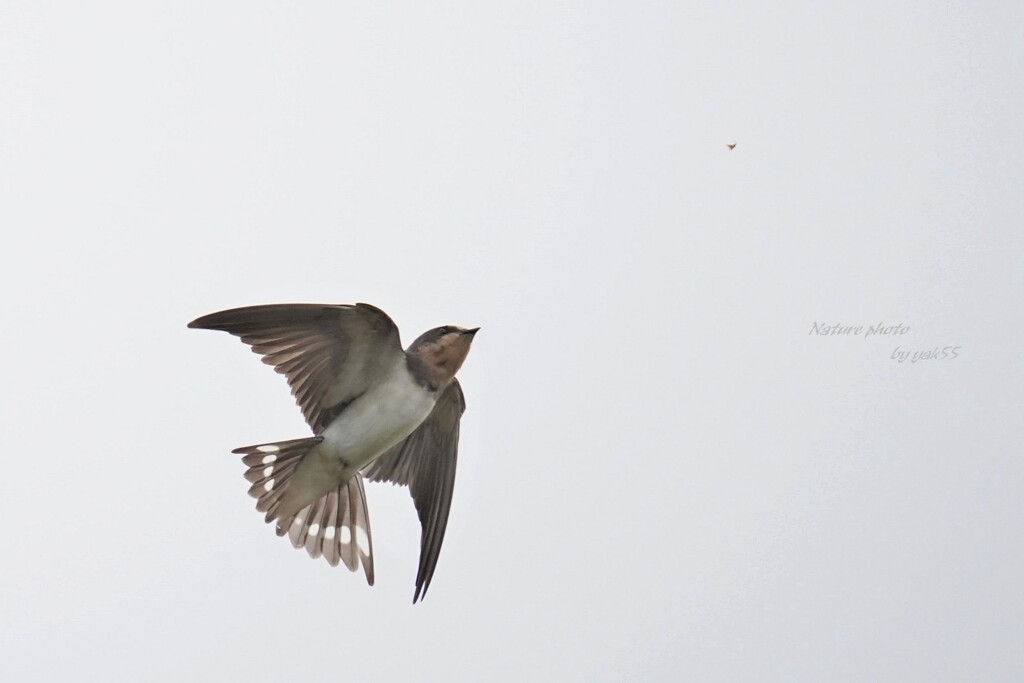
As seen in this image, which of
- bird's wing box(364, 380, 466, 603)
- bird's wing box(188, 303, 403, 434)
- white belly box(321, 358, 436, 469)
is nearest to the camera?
bird's wing box(188, 303, 403, 434)

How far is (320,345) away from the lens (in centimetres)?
849

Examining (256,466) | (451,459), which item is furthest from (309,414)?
(451,459)

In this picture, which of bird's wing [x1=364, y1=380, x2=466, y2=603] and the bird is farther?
bird's wing [x1=364, y1=380, x2=466, y2=603]

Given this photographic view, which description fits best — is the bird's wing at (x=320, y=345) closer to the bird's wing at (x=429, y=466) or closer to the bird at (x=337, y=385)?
the bird at (x=337, y=385)

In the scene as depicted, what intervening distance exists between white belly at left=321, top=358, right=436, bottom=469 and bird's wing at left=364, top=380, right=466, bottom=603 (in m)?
0.73

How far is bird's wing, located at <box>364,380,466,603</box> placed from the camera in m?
9.34

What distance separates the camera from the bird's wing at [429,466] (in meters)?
9.34

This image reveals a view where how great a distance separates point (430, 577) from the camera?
9164mm

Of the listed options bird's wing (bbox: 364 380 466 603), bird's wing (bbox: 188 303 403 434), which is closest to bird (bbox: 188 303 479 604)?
bird's wing (bbox: 188 303 403 434)

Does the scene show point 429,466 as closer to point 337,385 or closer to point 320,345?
point 337,385

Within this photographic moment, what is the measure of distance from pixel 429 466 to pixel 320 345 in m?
1.17

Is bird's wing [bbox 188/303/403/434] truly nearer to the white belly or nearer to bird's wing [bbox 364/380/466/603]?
the white belly

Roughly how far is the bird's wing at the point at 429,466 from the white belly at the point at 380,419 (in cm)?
Answer: 73

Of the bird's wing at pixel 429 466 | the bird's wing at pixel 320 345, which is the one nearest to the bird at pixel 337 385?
the bird's wing at pixel 320 345
